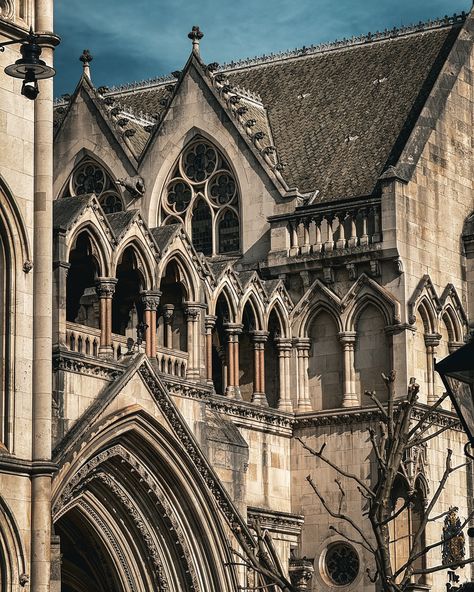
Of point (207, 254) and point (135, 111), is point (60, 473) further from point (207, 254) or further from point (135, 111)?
point (135, 111)

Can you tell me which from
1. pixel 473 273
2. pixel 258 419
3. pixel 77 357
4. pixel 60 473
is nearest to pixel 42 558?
pixel 60 473

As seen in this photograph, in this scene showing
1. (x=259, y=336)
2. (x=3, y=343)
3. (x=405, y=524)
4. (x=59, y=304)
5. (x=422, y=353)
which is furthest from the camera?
(x=422, y=353)

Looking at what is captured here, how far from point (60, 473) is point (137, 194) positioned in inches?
510

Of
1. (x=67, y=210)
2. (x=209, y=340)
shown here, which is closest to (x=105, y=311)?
(x=67, y=210)

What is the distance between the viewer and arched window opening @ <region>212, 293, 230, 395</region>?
40969mm

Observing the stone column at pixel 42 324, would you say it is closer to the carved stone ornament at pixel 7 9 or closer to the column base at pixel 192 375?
the carved stone ornament at pixel 7 9

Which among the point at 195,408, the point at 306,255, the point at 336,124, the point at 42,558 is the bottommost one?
the point at 42,558

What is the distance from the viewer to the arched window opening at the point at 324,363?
42.2 metres

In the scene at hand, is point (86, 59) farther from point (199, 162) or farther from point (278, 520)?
point (278, 520)

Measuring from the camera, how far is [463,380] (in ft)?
45.6

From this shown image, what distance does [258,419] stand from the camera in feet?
134

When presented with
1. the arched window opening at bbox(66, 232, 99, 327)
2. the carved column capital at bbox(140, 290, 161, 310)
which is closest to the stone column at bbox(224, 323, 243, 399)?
the arched window opening at bbox(66, 232, 99, 327)

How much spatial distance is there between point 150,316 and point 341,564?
830 cm

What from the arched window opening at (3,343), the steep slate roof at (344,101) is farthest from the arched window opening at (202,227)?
the arched window opening at (3,343)
